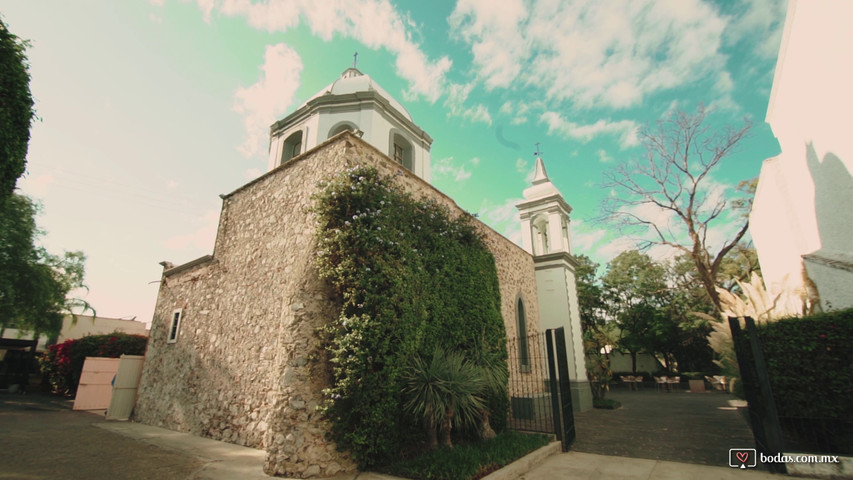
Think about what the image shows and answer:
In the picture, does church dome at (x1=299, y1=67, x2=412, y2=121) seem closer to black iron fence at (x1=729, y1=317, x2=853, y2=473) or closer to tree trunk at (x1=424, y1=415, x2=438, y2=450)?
tree trunk at (x1=424, y1=415, x2=438, y2=450)

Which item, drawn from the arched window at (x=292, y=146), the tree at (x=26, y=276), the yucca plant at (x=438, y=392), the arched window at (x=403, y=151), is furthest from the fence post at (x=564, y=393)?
the tree at (x=26, y=276)

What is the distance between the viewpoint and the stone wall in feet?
17.3

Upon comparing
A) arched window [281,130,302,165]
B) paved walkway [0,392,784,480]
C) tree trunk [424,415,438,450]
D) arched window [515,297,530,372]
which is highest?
arched window [281,130,302,165]

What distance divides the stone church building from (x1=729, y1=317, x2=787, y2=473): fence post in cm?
613

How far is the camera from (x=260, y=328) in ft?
23.5

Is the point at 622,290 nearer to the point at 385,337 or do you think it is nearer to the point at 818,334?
the point at 818,334

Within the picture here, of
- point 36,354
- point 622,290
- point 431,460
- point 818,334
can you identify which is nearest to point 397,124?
point 431,460

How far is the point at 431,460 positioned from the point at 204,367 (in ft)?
19.3

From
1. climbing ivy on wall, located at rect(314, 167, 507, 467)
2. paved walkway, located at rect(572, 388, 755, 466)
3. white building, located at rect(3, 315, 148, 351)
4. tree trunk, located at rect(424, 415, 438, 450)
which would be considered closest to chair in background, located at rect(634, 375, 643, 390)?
paved walkway, located at rect(572, 388, 755, 466)

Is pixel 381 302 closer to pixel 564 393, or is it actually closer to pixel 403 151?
pixel 564 393

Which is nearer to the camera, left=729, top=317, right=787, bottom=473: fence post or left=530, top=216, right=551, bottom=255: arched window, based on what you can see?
left=729, top=317, right=787, bottom=473: fence post

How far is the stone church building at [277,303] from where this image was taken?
5.37 m

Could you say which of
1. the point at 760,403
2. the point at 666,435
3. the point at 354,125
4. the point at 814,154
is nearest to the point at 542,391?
the point at 666,435

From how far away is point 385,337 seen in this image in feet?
18.1
